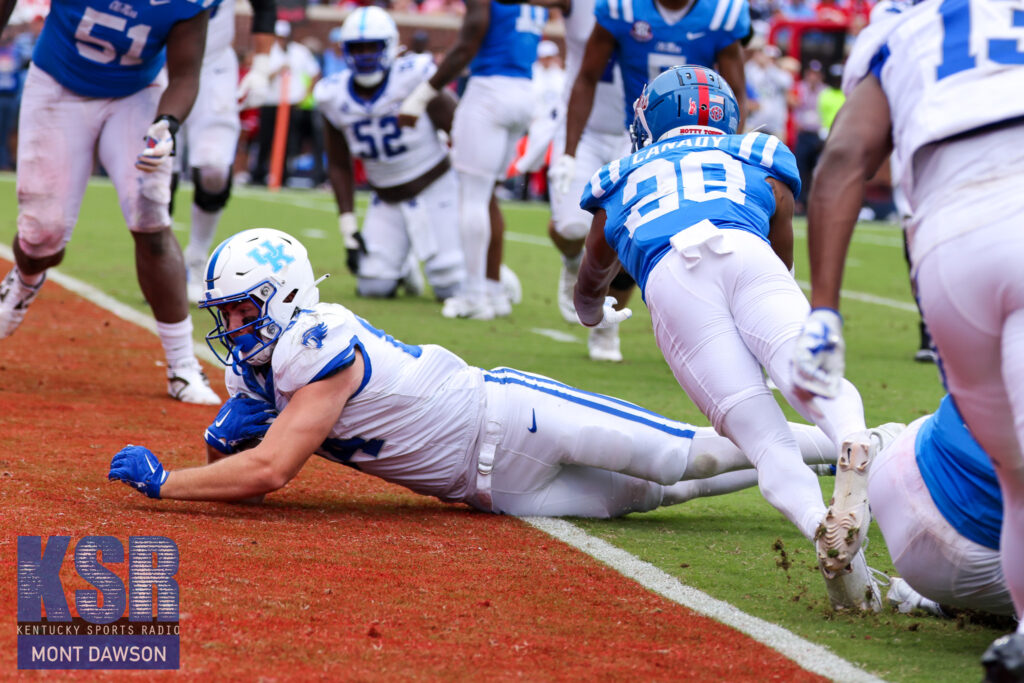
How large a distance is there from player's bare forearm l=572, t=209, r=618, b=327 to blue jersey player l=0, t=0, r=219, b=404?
1.90 m

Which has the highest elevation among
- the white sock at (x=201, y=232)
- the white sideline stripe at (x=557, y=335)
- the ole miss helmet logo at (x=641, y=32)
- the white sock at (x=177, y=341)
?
the ole miss helmet logo at (x=641, y=32)

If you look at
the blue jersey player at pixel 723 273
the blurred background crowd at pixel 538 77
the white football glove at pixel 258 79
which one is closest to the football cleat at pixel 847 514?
the blue jersey player at pixel 723 273

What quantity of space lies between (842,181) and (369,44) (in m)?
6.74

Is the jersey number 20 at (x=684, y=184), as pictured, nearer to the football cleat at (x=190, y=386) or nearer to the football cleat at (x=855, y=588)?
the football cleat at (x=855, y=588)

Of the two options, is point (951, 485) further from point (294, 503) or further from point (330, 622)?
point (294, 503)

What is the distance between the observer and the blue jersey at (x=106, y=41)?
17.5ft

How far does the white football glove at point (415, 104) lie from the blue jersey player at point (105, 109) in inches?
119

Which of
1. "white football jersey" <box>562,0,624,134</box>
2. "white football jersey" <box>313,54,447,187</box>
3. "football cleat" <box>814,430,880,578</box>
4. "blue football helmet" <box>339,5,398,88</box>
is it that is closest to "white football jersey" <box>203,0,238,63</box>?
"blue football helmet" <box>339,5,398,88</box>

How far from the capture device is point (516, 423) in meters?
4.11

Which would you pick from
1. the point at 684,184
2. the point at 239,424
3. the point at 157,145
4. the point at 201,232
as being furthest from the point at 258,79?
the point at 684,184

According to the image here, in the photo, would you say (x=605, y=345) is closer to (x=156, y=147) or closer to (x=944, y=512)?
(x=156, y=147)

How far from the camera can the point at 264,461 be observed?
3783 mm

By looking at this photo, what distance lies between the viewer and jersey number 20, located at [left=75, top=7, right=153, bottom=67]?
5352mm

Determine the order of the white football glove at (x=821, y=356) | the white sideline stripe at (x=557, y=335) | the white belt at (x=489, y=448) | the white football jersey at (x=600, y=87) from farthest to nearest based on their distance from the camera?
the white sideline stripe at (x=557, y=335) < the white football jersey at (x=600, y=87) < the white belt at (x=489, y=448) < the white football glove at (x=821, y=356)
